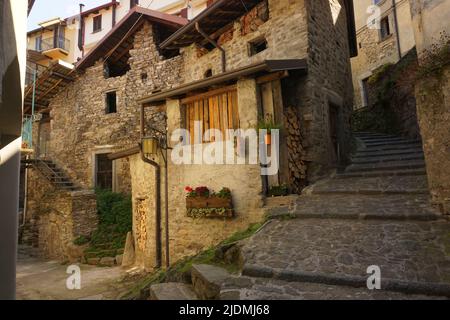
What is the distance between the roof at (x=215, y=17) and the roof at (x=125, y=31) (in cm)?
208

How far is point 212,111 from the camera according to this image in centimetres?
680

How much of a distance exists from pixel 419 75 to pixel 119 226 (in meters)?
10.8

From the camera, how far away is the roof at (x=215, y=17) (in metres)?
8.26

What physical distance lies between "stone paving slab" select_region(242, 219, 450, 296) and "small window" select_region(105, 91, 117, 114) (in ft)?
42.0

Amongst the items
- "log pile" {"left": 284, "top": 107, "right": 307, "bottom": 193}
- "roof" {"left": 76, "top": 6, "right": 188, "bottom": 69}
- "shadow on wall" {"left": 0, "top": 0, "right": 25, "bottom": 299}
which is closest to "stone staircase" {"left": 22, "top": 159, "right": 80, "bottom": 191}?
"roof" {"left": 76, "top": 6, "right": 188, "bottom": 69}

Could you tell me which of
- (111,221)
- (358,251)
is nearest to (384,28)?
(358,251)

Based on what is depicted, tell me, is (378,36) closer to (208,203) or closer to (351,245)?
(208,203)

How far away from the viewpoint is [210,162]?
21.8 ft

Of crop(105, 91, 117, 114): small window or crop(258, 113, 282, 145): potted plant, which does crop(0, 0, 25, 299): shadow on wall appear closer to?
crop(258, 113, 282, 145): potted plant

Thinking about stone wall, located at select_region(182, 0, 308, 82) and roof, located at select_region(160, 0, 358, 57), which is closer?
stone wall, located at select_region(182, 0, 308, 82)

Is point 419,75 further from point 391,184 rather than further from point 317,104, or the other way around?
point 317,104

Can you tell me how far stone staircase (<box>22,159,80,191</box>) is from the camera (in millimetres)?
13375

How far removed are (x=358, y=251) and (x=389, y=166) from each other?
13.4 feet
